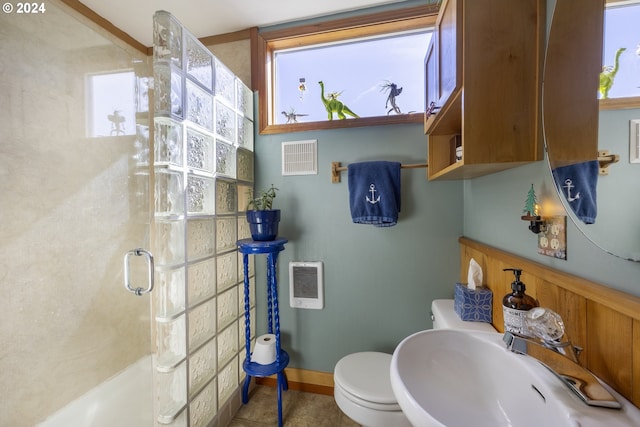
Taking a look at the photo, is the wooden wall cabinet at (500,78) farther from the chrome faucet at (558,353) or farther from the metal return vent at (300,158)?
the metal return vent at (300,158)

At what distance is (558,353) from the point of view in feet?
1.80

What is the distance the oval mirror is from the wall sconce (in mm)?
121

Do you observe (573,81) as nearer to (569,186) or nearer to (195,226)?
(569,186)

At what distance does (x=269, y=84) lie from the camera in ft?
5.79

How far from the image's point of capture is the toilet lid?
1.07 meters

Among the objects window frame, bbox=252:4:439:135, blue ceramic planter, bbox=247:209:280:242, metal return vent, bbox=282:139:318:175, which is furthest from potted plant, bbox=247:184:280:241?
window frame, bbox=252:4:439:135

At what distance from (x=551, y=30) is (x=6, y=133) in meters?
2.05

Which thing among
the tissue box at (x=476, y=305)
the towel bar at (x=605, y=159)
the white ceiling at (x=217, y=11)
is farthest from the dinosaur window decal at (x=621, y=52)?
the white ceiling at (x=217, y=11)

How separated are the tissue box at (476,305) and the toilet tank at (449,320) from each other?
0.02 meters

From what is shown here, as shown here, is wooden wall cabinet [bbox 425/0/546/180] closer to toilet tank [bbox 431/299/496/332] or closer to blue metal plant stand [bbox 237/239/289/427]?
toilet tank [bbox 431/299/496/332]

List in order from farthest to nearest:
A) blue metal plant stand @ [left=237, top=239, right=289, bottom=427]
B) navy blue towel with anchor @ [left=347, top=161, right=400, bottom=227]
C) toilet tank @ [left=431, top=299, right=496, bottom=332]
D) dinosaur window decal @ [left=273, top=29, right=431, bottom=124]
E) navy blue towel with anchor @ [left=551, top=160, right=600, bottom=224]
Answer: dinosaur window decal @ [left=273, top=29, right=431, bottom=124] → navy blue towel with anchor @ [left=347, top=161, right=400, bottom=227] → blue metal plant stand @ [left=237, top=239, right=289, bottom=427] → toilet tank @ [left=431, top=299, right=496, bottom=332] → navy blue towel with anchor @ [left=551, top=160, right=600, bottom=224]

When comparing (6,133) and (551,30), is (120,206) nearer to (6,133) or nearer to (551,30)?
(6,133)

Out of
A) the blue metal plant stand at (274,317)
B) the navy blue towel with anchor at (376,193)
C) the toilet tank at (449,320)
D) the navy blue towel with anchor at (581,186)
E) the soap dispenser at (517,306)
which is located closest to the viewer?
the navy blue towel with anchor at (581,186)

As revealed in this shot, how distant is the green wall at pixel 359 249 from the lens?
1516 mm
